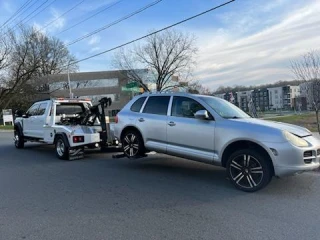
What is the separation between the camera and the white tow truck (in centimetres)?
1050

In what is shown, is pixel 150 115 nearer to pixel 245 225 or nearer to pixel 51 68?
pixel 245 225

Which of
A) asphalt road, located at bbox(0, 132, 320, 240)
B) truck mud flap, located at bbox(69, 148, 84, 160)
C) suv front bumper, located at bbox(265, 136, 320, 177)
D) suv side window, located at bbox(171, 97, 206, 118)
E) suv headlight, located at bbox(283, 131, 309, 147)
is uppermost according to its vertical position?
suv side window, located at bbox(171, 97, 206, 118)

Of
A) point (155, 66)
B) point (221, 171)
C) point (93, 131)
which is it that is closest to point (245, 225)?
point (221, 171)

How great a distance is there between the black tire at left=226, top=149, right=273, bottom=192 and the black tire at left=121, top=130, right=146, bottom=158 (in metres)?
2.54

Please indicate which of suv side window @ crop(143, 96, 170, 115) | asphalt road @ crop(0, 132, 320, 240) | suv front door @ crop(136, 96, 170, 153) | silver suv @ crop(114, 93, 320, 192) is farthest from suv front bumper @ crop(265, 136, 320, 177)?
suv side window @ crop(143, 96, 170, 115)

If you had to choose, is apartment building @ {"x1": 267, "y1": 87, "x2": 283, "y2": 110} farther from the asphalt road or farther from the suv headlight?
the suv headlight

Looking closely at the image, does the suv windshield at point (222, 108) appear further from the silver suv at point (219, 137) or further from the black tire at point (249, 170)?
the black tire at point (249, 170)

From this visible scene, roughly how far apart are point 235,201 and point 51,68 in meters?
57.0

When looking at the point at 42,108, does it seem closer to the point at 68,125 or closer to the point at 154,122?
the point at 68,125

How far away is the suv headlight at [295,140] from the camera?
6.05 meters

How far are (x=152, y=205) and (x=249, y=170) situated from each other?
197cm

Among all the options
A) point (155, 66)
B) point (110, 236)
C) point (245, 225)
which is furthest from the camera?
point (155, 66)

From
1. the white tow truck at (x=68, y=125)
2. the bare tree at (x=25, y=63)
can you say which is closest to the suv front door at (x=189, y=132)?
the white tow truck at (x=68, y=125)

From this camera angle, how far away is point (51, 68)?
58406 millimetres
